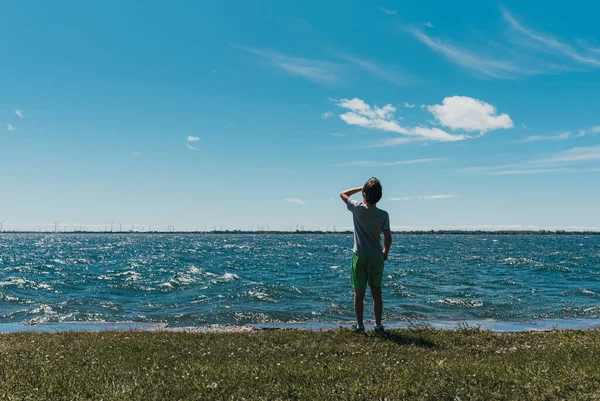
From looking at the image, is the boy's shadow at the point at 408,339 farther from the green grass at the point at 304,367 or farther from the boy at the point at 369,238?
the boy at the point at 369,238

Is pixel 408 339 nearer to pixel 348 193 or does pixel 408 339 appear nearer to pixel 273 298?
pixel 348 193

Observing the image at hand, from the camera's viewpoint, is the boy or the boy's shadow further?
the boy

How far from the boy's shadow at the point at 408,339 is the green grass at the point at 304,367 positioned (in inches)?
0.9

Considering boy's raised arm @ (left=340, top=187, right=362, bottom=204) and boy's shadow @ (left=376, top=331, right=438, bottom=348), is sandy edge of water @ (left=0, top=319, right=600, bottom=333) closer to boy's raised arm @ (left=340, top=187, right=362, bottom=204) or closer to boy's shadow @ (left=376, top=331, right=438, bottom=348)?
boy's shadow @ (left=376, top=331, right=438, bottom=348)

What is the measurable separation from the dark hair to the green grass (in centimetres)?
281

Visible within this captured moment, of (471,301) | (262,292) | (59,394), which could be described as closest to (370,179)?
(59,394)

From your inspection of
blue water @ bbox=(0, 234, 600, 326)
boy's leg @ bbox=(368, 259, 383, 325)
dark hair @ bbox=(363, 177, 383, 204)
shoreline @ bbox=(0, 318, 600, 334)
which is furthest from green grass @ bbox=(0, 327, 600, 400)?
blue water @ bbox=(0, 234, 600, 326)

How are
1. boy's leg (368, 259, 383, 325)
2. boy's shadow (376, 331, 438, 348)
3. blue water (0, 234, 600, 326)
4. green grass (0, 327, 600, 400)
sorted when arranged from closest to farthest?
green grass (0, 327, 600, 400), boy's shadow (376, 331, 438, 348), boy's leg (368, 259, 383, 325), blue water (0, 234, 600, 326)

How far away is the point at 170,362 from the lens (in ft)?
25.6

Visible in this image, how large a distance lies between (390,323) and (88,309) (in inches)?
528

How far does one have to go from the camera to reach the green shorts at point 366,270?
9.96 meters

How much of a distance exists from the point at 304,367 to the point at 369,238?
3.47 metres

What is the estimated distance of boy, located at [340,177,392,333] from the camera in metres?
9.77

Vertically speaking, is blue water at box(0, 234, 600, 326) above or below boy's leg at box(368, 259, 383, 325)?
below
